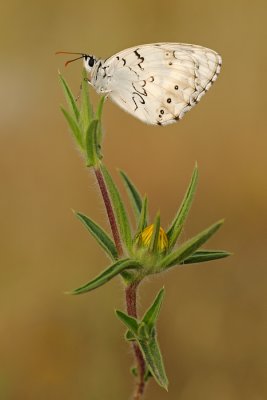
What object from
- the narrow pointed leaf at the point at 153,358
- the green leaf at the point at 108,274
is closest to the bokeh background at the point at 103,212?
the narrow pointed leaf at the point at 153,358

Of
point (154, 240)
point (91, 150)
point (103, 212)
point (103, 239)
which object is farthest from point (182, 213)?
point (103, 212)

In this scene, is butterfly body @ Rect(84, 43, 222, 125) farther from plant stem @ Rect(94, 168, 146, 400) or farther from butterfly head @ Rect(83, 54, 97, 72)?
plant stem @ Rect(94, 168, 146, 400)

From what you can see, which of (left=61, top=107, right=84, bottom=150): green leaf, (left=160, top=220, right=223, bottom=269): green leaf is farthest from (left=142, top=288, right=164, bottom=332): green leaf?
(left=61, top=107, right=84, bottom=150): green leaf

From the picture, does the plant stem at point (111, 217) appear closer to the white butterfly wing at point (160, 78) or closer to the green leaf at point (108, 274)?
the green leaf at point (108, 274)

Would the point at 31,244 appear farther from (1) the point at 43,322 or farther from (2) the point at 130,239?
(2) the point at 130,239

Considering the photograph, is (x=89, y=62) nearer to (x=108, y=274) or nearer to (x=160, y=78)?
(x=160, y=78)

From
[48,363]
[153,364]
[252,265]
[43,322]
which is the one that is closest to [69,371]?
[48,363]

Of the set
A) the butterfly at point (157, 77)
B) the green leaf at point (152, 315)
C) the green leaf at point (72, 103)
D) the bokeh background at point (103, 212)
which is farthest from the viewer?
the bokeh background at point (103, 212)
